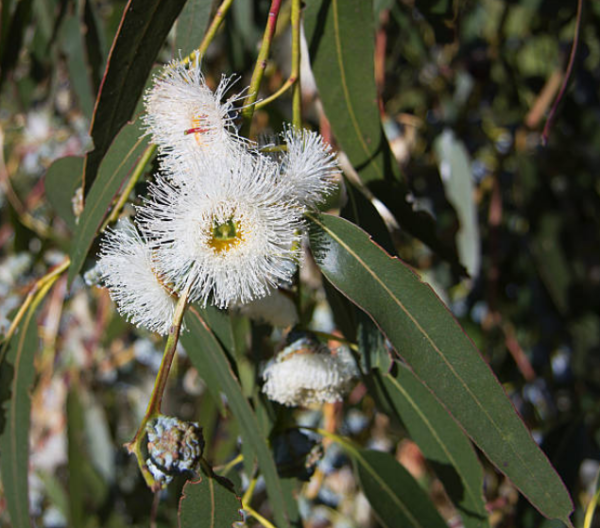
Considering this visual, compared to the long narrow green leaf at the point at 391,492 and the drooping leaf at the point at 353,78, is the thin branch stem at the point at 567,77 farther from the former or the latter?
the long narrow green leaf at the point at 391,492

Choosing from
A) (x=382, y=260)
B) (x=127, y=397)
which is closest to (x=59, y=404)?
(x=127, y=397)

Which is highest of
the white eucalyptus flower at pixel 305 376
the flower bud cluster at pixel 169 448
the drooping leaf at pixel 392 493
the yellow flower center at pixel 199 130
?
the yellow flower center at pixel 199 130

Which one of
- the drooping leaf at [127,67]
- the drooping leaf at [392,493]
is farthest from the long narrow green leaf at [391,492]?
the drooping leaf at [127,67]

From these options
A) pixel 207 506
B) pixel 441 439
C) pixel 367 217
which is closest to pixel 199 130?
pixel 367 217

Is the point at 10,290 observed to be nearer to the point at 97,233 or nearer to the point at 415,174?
the point at 415,174

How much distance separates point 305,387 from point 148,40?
1.44 feet

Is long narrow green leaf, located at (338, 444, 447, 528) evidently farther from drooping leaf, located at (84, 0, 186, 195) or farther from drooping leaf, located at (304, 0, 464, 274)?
drooping leaf, located at (84, 0, 186, 195)

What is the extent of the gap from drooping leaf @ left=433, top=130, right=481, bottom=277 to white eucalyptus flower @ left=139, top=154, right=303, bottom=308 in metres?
0.92

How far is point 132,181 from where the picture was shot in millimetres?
692

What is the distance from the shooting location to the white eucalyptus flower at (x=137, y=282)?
63cm

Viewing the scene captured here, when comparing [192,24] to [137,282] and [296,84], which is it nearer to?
[296,84]

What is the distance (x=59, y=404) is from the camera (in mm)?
1987

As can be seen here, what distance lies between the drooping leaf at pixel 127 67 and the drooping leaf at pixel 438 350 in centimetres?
27

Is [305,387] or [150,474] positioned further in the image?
[305,387]
